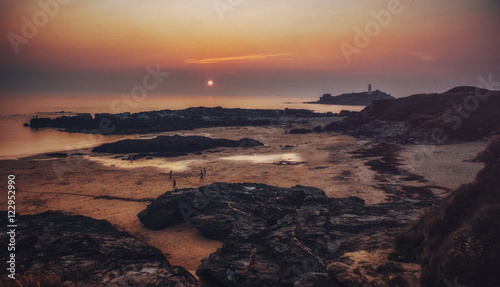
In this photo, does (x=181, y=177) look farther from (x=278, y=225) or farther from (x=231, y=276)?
(x=231, y=276)

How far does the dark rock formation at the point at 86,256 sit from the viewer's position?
1062 centimetres

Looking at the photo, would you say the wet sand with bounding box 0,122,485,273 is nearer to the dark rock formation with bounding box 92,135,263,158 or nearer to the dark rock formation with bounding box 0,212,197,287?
the dark rock formation with bounding box 0,212,197,287

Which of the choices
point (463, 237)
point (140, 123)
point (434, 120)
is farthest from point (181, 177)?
point (140, 123)

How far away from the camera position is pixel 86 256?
12.1m

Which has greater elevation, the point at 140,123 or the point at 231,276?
the point at 140,123

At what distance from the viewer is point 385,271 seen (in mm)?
8648

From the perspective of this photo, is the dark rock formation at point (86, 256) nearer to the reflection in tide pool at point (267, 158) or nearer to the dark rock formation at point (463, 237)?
the dark rock formation at point (463, 237)

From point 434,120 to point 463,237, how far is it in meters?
48.2

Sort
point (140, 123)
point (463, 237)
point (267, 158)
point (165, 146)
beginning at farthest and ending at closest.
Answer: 1. point (140, 123)
2. point (165, 146)
3. point (267, 158)
4. point (463, 237)

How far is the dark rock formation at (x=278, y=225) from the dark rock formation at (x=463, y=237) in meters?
1.45

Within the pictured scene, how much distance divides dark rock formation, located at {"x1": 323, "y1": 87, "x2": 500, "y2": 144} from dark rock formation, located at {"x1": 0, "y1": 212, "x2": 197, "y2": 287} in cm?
4565

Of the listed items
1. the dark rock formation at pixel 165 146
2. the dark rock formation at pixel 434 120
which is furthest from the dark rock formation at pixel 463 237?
the dark rock formation at pixel 434 120

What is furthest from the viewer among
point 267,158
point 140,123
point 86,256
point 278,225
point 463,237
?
point 140,123

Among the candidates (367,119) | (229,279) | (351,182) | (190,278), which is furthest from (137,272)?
(367,119)
